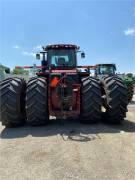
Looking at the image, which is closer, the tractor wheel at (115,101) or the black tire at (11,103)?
the black tire at (11,103)

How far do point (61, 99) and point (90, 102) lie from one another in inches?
30.3

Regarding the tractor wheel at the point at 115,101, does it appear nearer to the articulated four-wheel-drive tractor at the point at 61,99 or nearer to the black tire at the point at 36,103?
the articulated four-wheel-drive tractor at the point at 61,99

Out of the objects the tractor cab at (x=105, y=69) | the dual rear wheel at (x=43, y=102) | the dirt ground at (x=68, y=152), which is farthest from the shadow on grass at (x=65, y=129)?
the tractor cab at (x=105, y=69)

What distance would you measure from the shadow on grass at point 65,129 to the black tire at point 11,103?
0.23 metres

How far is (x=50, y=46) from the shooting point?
9.42 metres

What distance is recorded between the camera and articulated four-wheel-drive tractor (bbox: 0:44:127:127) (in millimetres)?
7730

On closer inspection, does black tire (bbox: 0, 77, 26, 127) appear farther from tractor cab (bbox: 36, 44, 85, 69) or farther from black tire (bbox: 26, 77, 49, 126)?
tractor cab (bbox: 36, 44, 85, 69)

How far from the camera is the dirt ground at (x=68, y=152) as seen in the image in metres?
4.48

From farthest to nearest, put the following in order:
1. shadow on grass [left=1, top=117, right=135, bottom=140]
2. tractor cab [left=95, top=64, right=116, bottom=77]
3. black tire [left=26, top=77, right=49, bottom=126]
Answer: tractor cab [left=95, top=64, right=116, bottom=77], black tire [left=26, top=77, right=49, bottom=126], shadow on grass [left=1, top=117, right=135, bottom=140]

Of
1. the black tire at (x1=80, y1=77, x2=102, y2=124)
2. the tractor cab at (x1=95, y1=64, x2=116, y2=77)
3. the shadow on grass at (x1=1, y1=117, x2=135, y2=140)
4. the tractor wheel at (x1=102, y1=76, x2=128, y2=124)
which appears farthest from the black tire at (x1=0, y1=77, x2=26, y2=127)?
the tractor cab at (x1=95, y1=64, x2=116, y2=77)

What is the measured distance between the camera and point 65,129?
757cm

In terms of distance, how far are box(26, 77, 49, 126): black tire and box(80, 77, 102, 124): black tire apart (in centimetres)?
101

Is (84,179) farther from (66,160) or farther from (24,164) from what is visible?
(24,164)

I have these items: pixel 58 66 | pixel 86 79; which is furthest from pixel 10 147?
pixel 58 66
